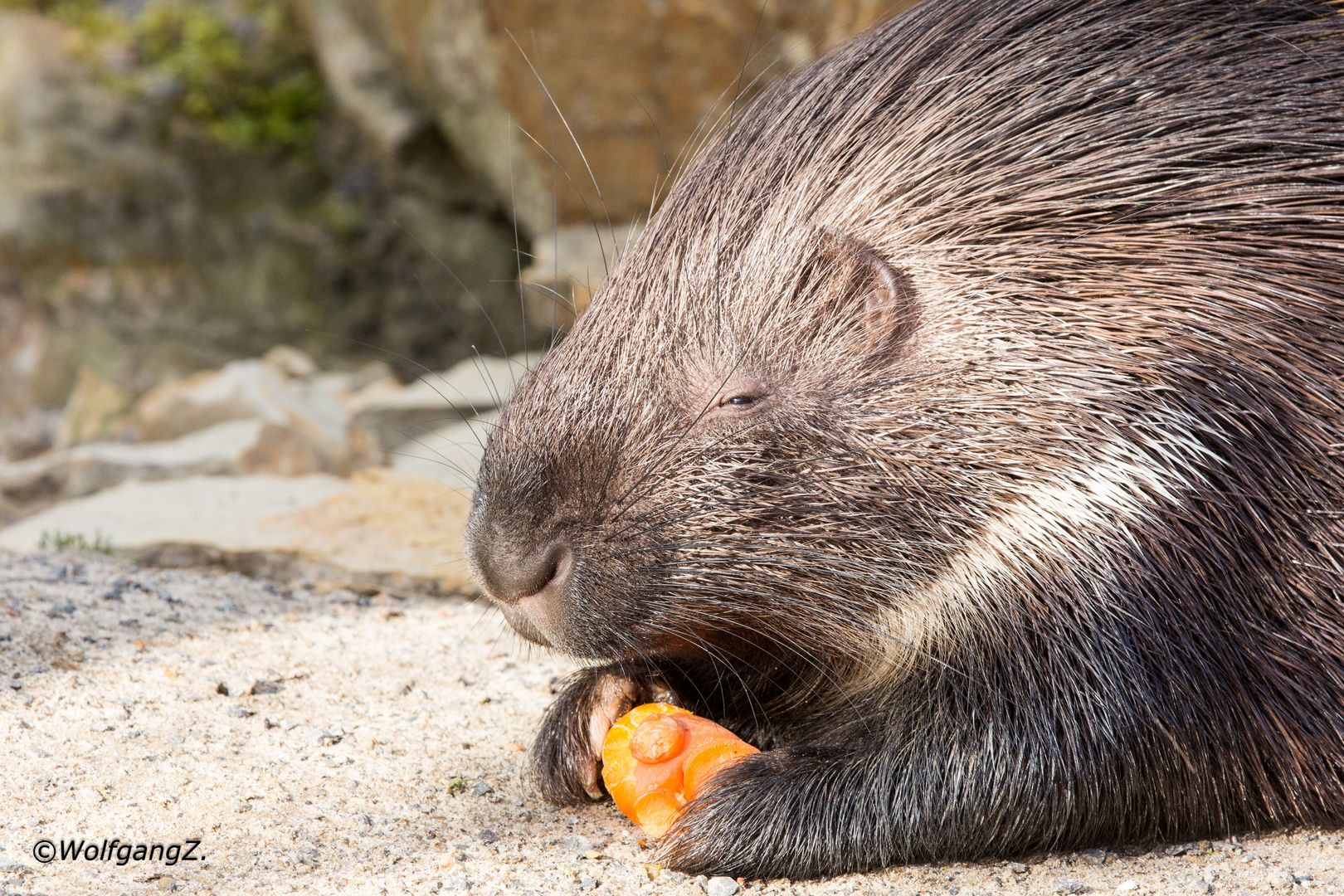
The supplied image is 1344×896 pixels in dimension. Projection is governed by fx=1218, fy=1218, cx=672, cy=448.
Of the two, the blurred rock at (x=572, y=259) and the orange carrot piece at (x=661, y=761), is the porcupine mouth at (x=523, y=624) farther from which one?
the blurred rock at (x=572, y=259)

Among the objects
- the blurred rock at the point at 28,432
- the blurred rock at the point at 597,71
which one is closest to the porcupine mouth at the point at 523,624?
the blurred rock at the point at 597,71

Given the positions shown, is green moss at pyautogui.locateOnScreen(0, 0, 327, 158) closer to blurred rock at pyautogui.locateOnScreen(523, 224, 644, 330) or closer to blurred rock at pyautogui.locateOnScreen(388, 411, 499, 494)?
blurred rock at pyautogui.locateOnScreen(523, 224, 644, 330)

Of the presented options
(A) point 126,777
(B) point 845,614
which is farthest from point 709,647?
(A) point 126,777

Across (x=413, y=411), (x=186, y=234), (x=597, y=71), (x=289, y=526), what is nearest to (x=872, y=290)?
(x=289, y=526)

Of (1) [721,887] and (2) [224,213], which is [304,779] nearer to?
(1) [721,887]

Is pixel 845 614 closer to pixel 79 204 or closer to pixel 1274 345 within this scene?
pixel 1274 345

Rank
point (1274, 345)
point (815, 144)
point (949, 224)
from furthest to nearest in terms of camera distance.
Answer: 1. point (815, 144)
2. point (949, 224)
3. point (1274, 345)

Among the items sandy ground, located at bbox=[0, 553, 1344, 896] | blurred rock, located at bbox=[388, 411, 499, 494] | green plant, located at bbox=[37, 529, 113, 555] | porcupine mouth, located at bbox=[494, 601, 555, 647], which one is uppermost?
porcupine mouth, located at bbox=[494, 601, 555, 647]

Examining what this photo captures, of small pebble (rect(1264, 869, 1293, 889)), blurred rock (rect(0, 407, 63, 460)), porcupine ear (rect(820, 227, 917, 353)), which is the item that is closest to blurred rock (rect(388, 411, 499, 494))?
porcupine ear (rect(820, 227, 917, 353))
